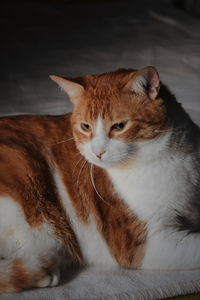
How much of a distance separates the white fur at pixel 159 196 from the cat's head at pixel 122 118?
4 centimetres

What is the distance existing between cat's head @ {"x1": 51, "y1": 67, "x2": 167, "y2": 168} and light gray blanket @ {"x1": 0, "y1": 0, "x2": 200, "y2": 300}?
0.30 m

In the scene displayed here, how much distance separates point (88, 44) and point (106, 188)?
1611 mm

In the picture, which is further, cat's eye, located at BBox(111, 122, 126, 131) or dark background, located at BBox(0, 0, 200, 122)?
dark background, located at BBox(0, 0, 200, 122)

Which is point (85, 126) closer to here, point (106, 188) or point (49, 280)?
point (106, 188)

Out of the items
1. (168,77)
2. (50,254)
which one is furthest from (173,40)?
(50,254)

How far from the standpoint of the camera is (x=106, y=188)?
4.67ft

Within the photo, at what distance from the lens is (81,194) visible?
1425mm

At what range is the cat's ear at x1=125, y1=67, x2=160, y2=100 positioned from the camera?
1268mm

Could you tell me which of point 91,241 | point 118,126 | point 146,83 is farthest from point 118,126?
point 91,241

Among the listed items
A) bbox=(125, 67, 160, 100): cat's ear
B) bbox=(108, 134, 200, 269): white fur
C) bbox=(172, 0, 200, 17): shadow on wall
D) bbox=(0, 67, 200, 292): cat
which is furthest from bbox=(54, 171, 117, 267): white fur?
bbox=(172, 0, 200, 17): shadow on wall

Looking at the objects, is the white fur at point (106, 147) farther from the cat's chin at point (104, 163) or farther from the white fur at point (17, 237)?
the white fur at point (17, 237)

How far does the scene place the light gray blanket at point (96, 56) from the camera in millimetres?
1318

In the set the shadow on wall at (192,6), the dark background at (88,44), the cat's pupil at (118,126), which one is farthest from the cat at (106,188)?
the shadow on wall at (192,6)

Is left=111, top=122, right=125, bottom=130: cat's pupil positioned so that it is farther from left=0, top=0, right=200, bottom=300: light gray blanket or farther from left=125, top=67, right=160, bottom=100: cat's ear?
left=0, top=0, right=200, bottom=300: light gray blanket
